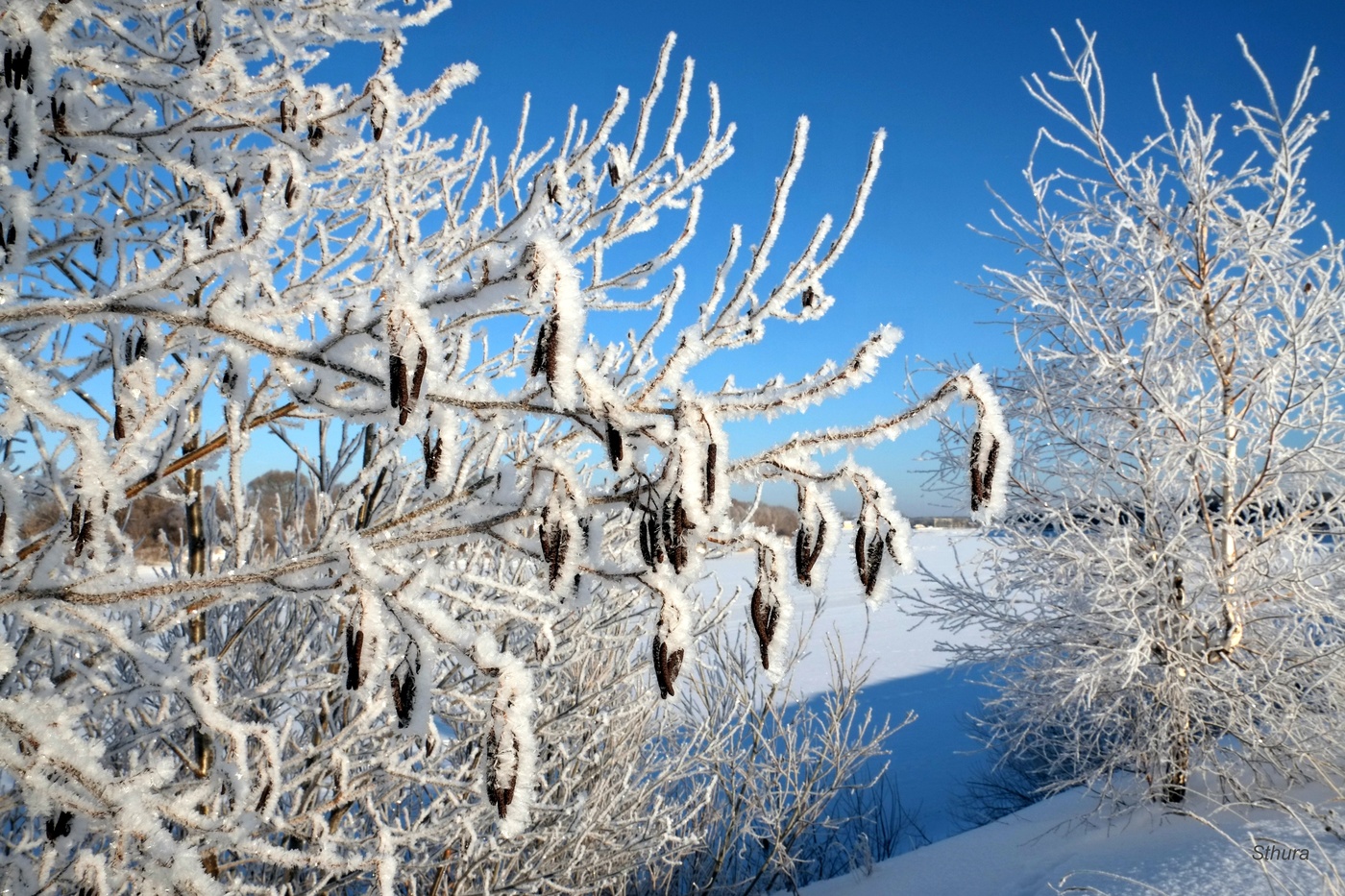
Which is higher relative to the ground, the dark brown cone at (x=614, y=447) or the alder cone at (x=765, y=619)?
the dark brown cone at (x=614, y=447)

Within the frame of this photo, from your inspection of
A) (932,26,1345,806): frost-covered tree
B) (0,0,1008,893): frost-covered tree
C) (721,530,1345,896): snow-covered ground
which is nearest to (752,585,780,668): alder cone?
(0,0,1008,893): frost-covered tree

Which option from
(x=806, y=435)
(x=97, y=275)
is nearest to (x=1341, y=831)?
(x=806, y=435)

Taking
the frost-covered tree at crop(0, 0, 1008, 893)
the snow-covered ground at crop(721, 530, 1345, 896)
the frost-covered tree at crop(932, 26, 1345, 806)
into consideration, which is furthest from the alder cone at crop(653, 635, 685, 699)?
the frost-covered tree at crop(932, 26, 1345, 806)

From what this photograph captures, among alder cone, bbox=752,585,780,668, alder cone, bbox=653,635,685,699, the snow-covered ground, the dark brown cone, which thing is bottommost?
the snow-covered ground

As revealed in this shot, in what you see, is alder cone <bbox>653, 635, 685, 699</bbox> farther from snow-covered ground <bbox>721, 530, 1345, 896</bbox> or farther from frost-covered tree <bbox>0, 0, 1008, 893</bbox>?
snow-covered ground <bbox>721, 530, 1345, 896</bbox>

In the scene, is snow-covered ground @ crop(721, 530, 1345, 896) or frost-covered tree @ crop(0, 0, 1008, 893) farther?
snow-covered ground @ crop(721, 530, 1345, 896)

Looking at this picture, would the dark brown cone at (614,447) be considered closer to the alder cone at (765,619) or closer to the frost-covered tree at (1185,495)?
the alder cone at (765,619)

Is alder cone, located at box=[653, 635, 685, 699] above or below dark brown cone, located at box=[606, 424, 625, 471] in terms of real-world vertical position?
below

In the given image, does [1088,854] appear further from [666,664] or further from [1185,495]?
[666,664]

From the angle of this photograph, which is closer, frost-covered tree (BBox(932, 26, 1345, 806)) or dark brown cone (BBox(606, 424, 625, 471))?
dark brown cone (BBox(606, 424, 625, 471))

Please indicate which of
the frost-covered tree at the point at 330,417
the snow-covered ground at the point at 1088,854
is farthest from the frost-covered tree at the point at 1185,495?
the frost-covered tree at the point at 330,417

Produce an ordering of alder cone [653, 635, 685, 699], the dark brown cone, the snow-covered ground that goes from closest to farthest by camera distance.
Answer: the dark brown cone, alder cone [653, 635, 685, 699], the snow-covered ground

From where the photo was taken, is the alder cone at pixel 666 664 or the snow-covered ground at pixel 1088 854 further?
the snow-covered ground at pixel 1088 854

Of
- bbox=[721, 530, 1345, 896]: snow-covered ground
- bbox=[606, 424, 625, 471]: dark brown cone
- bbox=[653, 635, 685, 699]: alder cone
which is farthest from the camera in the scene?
bbox=[721, 530, 1345, 896]: snow-covered ground
